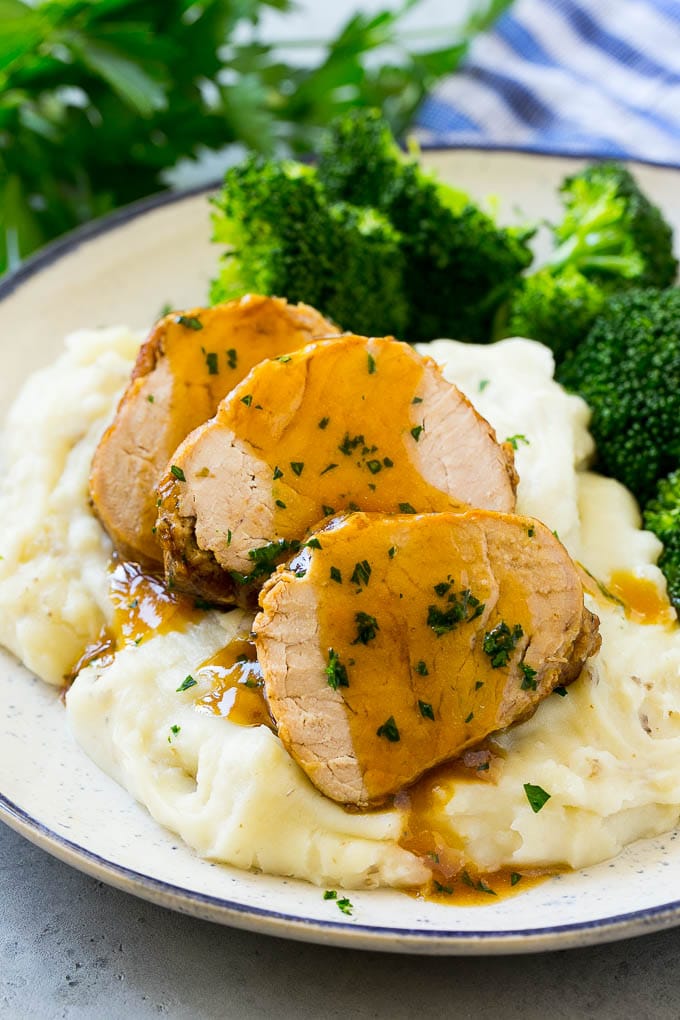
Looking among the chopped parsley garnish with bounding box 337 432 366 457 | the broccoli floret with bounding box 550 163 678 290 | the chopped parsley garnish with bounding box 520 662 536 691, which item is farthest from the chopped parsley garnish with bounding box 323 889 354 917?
the broccoli floret with bounding box 550 163 678 290

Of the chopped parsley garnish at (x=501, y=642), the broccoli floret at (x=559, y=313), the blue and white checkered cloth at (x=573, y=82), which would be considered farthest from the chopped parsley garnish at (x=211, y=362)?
the blue and white checkered cloth at (x=573, y=82)

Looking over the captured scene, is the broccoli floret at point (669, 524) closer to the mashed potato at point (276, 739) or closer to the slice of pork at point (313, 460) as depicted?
the mashed potato at point (276, 739)

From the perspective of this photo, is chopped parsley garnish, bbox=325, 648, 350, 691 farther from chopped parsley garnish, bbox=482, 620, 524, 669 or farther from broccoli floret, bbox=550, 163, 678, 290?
broccoli floret, bbox=550, 163, 678, 290

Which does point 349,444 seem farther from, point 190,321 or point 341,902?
point 341,902

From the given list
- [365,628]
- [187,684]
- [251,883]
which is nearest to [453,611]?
[365,628]

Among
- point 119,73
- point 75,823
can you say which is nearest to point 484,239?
point 119,73

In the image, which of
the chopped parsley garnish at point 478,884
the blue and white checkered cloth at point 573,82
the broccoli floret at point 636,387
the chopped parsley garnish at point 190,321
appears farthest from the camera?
the blue and white checkered cloth at point 573,82

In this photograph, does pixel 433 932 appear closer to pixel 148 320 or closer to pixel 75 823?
pixel 75 823
